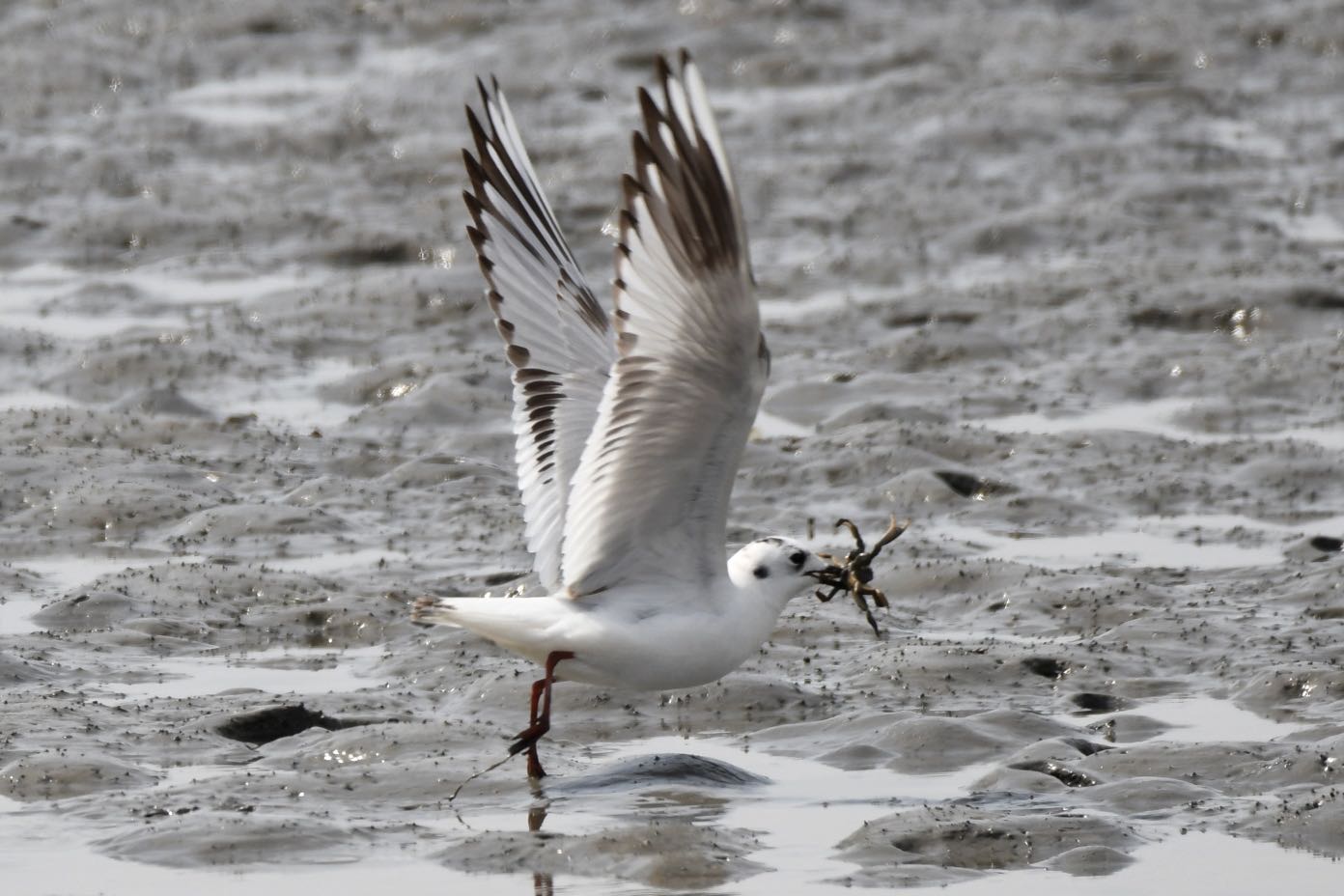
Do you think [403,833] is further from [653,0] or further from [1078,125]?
[653,0]

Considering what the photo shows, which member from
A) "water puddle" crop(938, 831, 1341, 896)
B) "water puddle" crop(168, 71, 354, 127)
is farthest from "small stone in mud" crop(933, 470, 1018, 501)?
"water puddle" crop(168, 71, 354, 127)

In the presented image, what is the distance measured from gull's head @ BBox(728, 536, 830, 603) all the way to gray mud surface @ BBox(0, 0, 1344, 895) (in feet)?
2.02

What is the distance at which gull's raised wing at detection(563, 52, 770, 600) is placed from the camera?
6.69 m

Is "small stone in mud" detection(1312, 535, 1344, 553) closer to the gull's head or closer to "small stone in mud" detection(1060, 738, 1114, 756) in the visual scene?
"small stone in mud" detection(1060, 738, 1114, 756)

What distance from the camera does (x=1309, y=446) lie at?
1147 centimetres

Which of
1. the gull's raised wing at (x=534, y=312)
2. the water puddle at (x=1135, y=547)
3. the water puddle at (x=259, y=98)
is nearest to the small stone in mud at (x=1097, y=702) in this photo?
the water puddle at (x=1135, y=547)

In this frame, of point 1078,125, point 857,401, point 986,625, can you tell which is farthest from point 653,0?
point 986,625

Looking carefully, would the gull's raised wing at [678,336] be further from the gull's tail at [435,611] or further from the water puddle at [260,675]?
the water puddle at [260,675]

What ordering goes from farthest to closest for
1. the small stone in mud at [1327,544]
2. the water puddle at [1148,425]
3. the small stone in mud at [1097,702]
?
the water puddle at [1148,425] → the small stone in mud at [1327,544] → the small stone in mud at [1097,702]

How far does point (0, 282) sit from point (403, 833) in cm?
834

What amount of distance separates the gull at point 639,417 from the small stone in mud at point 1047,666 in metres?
1.27

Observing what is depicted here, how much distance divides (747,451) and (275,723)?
3.85 meters

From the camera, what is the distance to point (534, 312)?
8578mm

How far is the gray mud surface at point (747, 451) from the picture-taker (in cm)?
743
